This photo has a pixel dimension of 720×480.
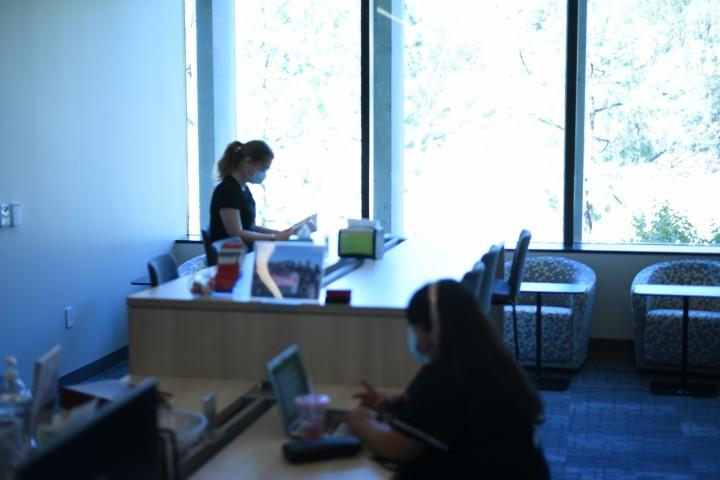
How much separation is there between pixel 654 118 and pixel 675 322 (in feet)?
5.22

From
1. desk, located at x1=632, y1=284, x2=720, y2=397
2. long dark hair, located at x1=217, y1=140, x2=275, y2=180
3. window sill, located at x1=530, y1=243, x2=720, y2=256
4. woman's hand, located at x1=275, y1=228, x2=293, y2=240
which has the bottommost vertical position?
desk, located at x1=632, y1=284, x2=720, y2=397

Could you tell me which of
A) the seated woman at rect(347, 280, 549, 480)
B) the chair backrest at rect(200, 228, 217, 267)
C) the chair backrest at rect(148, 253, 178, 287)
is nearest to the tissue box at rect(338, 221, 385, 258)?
the chair backrest at rect(200, 228, 217, 267)

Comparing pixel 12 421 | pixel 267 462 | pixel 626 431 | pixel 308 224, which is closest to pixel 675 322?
pixel 626 431

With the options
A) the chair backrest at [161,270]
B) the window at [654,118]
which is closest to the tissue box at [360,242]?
the chair backrest at [161,270]

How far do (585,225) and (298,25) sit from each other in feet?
8.89

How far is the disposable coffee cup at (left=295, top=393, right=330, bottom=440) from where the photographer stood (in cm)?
246

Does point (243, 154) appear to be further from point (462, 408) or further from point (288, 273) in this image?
point (462, 408)

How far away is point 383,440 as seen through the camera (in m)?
2.34

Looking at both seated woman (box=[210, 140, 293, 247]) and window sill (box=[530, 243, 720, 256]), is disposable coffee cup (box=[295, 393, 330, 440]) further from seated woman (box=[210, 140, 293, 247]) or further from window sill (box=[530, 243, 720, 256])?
window sill (box=[530, 243, 720, 256])

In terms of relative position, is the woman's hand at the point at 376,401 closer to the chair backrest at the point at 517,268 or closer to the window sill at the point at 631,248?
the chair backrest at the point at 517,268

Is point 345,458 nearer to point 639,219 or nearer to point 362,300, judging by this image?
point 362,300

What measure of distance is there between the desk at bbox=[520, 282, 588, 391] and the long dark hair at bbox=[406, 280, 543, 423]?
352 centimetres

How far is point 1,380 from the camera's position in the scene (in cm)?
252

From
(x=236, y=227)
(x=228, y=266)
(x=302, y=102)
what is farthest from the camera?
(x=302, y=102)
